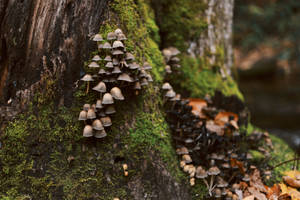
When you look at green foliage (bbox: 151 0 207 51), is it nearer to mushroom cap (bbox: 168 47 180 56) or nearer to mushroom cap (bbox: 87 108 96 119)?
mushroom cap (bbox: 168 47 180 56)

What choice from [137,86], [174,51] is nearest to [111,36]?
[137,86]

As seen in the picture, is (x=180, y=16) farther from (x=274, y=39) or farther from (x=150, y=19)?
(x=274, y=39)

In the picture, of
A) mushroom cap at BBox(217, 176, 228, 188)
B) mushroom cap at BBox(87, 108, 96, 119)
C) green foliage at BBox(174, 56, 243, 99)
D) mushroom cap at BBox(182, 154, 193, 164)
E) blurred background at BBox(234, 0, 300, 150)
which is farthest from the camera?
blurred background at BBox(234, 0, 300, 150)

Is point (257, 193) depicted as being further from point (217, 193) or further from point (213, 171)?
point (213, 171)

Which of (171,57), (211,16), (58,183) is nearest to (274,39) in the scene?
(211,16)

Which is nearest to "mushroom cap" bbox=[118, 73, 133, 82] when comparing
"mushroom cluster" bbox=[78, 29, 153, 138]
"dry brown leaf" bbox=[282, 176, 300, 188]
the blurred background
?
"mushroom cluster" bbox=[78, 29, 153, 138]
